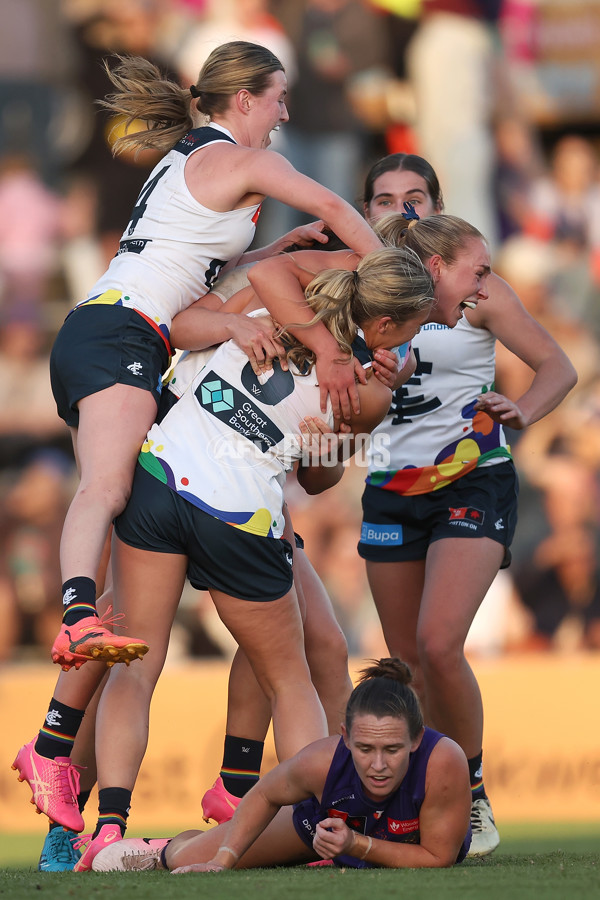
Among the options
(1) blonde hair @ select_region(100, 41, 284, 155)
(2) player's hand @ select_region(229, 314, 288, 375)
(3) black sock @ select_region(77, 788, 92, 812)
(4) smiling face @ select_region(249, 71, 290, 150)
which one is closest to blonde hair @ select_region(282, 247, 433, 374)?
(2) player's hand @ select_region(229, 314, 288, 375)

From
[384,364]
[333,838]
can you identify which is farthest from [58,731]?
[384,364]

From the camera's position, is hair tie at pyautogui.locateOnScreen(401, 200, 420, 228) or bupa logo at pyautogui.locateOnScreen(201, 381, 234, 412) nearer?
bupa logo at pyautogui.locateOnScreen(201, 381, 234, 412)

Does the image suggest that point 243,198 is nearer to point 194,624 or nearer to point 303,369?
point 303,369

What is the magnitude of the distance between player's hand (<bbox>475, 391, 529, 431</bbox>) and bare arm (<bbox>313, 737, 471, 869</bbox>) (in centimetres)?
107

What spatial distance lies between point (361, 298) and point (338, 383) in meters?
0.23

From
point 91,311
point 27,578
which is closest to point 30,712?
point 27,578

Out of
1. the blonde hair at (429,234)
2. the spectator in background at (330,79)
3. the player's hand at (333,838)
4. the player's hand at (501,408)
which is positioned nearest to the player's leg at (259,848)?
the player's hand at (333,838)

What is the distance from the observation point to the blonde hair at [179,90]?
3574 mm

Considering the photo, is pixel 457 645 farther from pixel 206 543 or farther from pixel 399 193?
pixel 399 193

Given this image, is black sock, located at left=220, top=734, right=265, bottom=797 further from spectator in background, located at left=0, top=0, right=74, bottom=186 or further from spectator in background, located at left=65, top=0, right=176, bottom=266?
spectator in background, located at left=0, top=0, right=74, bottom=186

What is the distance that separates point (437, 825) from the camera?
9.97ft

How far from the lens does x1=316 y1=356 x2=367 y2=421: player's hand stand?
3.16 metres

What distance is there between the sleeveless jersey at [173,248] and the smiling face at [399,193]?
82cm

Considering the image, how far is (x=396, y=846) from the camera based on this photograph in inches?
119
